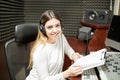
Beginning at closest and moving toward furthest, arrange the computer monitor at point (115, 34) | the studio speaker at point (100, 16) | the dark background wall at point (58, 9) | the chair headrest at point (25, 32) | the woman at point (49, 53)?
1. the woman at point (49, 53)
2. the computer monitor at point (115, 34)
3. the chair headrest at point (25, 32)
4. the studio speaker at point (100, 16)
5. the dark background wall at point (58, 9)

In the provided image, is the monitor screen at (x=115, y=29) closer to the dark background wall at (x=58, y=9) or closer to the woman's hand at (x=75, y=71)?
the woman's hand at (x=75, y=71)

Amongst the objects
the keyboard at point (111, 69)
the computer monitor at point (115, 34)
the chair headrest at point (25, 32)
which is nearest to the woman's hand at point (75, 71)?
the keyboard at point (111, 69)

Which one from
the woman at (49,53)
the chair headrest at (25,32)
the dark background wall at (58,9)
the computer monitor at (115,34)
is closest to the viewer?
the woman at (49,53)

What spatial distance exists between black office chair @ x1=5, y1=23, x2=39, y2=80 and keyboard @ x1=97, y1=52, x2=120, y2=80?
2.26 feet

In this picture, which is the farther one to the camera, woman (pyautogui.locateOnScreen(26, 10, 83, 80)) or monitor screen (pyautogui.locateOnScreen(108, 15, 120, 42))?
monitor screen (pyautogui.locateOnScreen(108, 15, 120, 42))

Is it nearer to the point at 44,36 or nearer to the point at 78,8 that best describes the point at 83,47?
the point at 44,36

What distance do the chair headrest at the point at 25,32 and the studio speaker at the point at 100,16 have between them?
2.90 ft

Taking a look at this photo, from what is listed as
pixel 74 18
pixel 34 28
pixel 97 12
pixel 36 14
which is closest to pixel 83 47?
pixel 97 12

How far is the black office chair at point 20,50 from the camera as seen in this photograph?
1422mm

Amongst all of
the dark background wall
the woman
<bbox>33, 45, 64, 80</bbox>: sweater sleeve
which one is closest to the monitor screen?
the woman

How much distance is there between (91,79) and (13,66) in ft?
2.19

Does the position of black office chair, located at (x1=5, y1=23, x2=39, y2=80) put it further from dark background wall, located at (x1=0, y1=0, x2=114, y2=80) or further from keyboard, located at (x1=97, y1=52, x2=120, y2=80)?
dark background wall, located at (x1=0, y1=0, x2=114, y2=80)

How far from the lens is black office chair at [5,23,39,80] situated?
4.66 ft

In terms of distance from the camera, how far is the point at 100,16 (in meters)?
2.13
